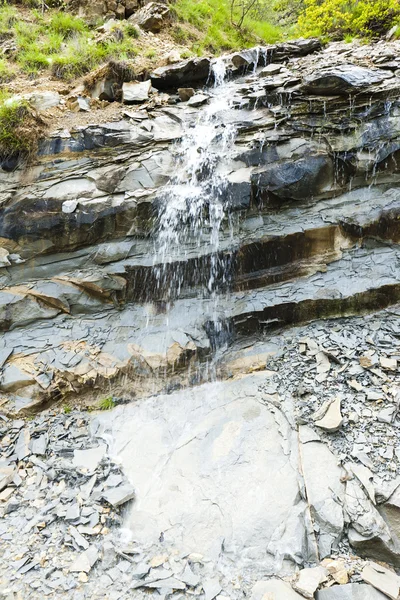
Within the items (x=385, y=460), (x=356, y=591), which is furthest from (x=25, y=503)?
(x=385, y=460)

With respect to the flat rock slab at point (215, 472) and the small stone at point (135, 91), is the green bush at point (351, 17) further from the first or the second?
the flat rock slab at point (215, 472)

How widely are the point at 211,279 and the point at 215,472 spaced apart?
3324mm

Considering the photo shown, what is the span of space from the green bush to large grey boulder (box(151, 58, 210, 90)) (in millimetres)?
3667

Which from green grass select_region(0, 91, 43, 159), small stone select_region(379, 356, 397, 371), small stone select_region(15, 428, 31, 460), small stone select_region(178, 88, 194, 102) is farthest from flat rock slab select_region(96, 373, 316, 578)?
small stone select_region(178, 88, 194, 102)

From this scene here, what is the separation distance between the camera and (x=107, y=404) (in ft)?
18.4

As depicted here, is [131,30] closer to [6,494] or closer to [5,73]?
[5,73]

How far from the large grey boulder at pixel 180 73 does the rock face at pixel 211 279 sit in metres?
1.48

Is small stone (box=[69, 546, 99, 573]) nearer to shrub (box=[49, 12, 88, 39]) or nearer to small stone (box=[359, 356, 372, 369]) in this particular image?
small stone (box=[359, 356, 372, 369])

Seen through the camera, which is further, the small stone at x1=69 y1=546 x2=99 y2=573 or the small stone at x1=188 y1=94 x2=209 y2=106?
the small stone at x1=188 y1=94 x2=209 y2=106

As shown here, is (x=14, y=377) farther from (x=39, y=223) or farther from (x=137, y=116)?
(x=137, y=116)

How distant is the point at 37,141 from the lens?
674cm

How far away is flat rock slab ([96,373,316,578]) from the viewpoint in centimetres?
358

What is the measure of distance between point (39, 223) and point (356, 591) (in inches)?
265

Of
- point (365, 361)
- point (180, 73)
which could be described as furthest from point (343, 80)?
point (365, 361)
